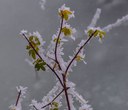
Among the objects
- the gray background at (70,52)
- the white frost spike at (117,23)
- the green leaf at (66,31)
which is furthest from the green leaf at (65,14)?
the white frost spike at (117,23)

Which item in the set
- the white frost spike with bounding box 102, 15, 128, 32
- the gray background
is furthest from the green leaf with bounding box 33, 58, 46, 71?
the white frost spike with bounding box 102, 15, 128, 32

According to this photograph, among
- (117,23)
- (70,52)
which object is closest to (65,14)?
(70,52)

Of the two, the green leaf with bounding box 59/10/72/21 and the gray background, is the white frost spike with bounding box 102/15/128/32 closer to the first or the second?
the gray background

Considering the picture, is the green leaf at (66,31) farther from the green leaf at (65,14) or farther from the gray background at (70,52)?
the gray background at (70,52)

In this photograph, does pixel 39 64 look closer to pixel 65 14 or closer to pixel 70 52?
pixel 65 14

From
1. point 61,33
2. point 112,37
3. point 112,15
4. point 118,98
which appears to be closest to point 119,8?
point 112,15

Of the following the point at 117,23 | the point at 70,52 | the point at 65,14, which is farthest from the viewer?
the point at 117,23

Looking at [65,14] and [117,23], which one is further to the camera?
[117,23]

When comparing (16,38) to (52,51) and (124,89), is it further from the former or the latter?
(52,51)

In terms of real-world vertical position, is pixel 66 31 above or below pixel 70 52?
below
